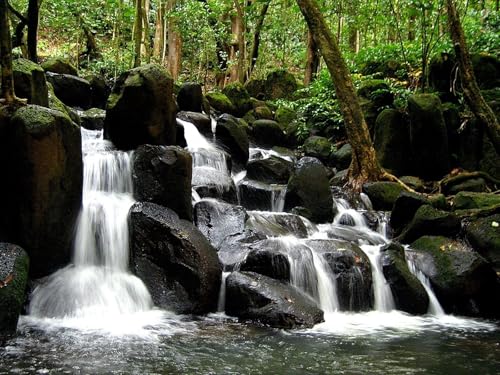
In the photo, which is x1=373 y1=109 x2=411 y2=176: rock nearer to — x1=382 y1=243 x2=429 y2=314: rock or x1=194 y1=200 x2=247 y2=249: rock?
x1=382 y1=243 x2=429 y2=314: rock

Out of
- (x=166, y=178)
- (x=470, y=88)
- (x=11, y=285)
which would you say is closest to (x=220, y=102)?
(x=470, y=88)

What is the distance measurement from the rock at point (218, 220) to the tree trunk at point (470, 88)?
17.0ft

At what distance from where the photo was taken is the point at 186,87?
1505cm

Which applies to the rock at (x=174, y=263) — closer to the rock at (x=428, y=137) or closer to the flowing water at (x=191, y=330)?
the flowing water at (x=191, y=330)

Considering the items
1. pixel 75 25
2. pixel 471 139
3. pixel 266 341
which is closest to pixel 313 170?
pixel 471 139

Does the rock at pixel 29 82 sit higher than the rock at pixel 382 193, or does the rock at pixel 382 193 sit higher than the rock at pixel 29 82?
the rock at pixel 29 82

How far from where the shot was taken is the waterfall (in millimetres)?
6387

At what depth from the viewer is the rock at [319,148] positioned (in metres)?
15.3

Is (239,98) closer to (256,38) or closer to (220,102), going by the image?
(220,102)

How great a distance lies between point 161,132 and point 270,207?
303cm

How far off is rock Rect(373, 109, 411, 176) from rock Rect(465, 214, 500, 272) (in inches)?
169

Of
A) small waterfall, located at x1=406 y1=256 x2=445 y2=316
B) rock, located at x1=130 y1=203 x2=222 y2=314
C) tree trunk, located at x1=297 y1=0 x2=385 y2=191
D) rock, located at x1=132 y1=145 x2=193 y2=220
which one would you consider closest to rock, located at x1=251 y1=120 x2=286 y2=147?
tree trunk, located at x1=297 y1=0 x2=385 y2=191

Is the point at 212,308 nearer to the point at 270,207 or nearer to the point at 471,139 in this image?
the point at 270,207

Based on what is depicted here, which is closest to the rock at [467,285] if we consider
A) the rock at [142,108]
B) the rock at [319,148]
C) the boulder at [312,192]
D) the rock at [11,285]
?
the boulder at [312,192]
